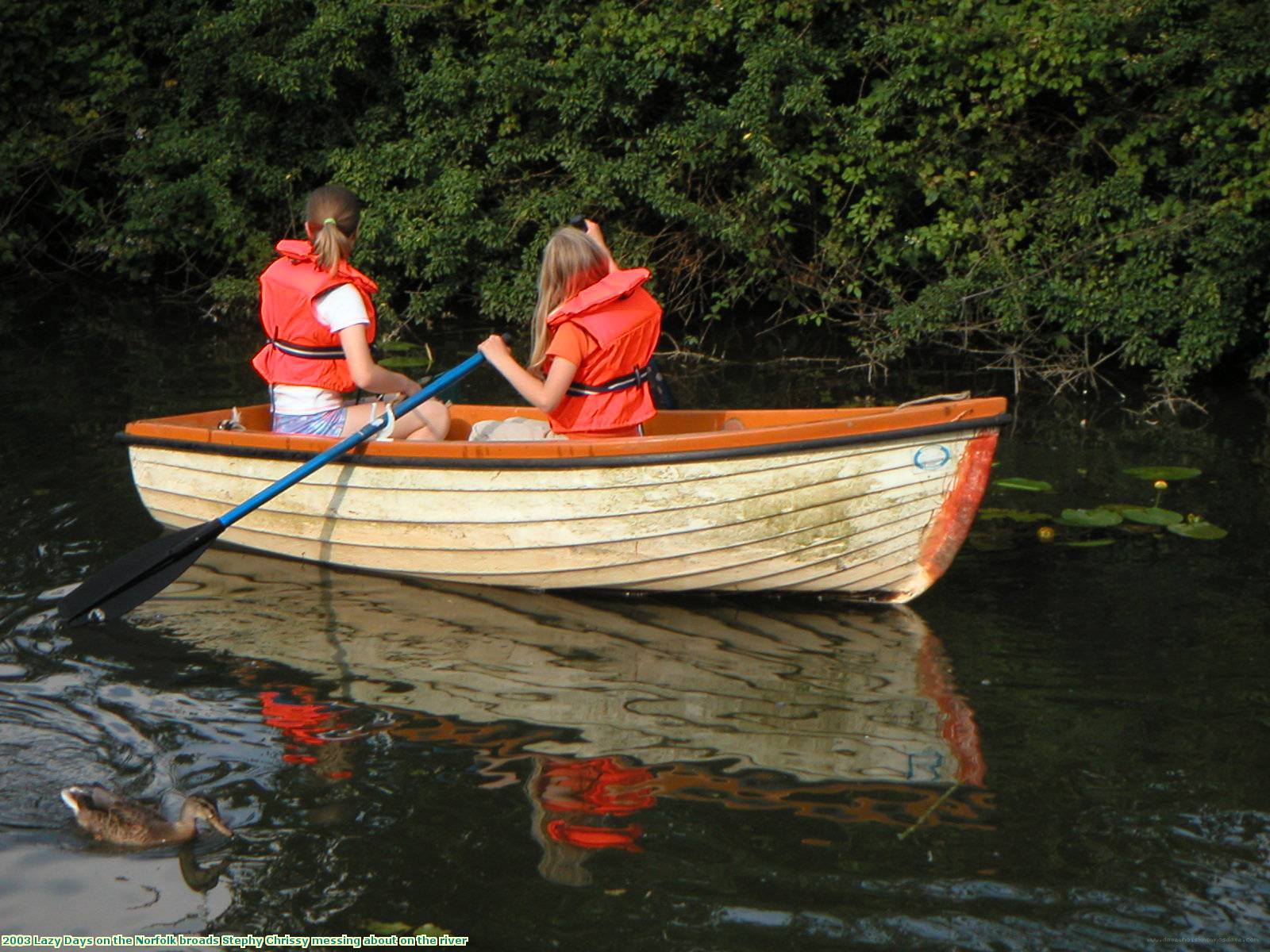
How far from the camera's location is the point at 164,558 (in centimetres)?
517

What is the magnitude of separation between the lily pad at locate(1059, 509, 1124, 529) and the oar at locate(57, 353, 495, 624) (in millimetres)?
2509

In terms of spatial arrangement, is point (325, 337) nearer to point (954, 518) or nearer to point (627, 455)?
point (627, 455)

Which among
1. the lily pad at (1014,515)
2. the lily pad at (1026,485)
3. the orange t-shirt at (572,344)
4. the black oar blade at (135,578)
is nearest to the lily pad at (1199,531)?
the lily pad at (1014,515)

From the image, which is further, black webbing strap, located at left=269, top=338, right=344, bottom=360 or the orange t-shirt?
black webbing strap, located at left=269, top=338, right=344, bottom=360

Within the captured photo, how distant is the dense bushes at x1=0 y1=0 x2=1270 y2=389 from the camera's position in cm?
775

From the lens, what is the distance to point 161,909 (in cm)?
328

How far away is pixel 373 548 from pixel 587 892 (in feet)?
8.19

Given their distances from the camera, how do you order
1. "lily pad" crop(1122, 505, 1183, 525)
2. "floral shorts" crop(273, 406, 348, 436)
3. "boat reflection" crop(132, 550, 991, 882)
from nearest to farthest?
"boat reflection" crop(132, 550, 991, 882)
"floral shorts" crop(273, 406, 348, 436)
"lily pad" crop(1122, 505, 1183, 525)

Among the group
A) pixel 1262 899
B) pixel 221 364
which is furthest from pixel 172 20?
pixel 1262 899

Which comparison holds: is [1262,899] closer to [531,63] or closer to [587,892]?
[587,892]

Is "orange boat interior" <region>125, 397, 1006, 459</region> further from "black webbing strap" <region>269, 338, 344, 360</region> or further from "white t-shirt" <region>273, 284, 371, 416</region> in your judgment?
"black webbing strap" <region>269, 338, 344, 360</region>

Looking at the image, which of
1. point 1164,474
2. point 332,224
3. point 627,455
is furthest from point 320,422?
point 1164,474

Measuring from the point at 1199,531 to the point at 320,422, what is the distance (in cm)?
352

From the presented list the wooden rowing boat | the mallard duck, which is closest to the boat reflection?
the wooden rowing boat
